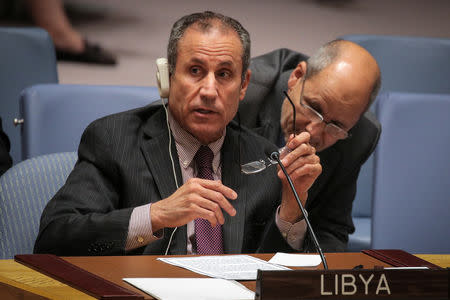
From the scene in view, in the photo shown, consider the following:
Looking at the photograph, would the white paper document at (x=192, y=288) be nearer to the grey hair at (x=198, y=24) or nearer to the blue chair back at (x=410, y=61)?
the grey hair at (x=198, y=24)

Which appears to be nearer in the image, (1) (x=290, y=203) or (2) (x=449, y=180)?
(1) (x=290, y=203)

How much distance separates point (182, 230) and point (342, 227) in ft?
2.06

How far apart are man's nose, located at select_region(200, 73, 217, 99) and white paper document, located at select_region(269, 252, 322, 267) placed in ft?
1.58

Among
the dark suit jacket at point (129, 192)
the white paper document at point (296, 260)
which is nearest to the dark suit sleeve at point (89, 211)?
the dark suit jacket at point (129, 192)

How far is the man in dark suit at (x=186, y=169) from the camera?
1544 mm

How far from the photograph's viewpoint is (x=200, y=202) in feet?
4.32

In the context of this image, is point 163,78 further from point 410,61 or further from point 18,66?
point 410,61

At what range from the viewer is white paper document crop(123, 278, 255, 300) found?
3.22 feet

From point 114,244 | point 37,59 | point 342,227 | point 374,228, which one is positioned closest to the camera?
point 114,244

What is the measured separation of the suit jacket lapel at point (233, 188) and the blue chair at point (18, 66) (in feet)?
3.91

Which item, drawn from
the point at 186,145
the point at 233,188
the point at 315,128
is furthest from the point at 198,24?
the point at 315,128

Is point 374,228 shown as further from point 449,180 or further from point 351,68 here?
point 351,68

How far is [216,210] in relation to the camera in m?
1.30

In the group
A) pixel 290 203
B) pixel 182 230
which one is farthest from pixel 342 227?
pixel 182 230
